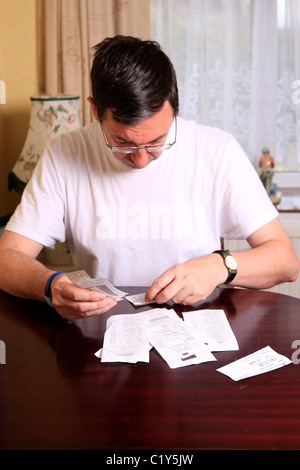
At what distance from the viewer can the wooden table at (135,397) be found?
993mm

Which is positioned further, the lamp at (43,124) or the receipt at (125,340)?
the lamp at (43,124)

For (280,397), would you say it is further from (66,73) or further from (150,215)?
(66,73)

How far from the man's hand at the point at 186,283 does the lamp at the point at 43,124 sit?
4.60 feet

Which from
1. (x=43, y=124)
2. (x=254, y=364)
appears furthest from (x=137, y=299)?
(x=43, y=124)

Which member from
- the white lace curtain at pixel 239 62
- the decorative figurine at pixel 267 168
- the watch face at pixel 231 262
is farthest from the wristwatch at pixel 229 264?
the white lace curtain at pixel 239 62

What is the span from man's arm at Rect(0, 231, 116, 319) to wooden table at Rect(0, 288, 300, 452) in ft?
0.21

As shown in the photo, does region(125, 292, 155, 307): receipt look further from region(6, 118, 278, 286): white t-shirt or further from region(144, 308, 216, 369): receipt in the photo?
region(6, 118, 278, 286): white t-shirt

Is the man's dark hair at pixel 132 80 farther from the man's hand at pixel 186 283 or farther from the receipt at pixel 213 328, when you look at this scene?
the receipt at pixel 213 328

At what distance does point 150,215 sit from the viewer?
182cm

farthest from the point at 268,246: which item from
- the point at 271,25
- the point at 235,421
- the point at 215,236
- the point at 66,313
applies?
the point at 271,25

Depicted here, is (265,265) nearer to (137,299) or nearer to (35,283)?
(137,299)

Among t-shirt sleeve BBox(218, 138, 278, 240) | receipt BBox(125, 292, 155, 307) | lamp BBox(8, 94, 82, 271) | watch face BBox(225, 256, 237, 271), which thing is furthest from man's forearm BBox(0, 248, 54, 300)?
lamp BBox(8, 94, 82, 271)

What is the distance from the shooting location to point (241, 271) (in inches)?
64.6

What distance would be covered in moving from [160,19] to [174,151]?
153 centimetres
